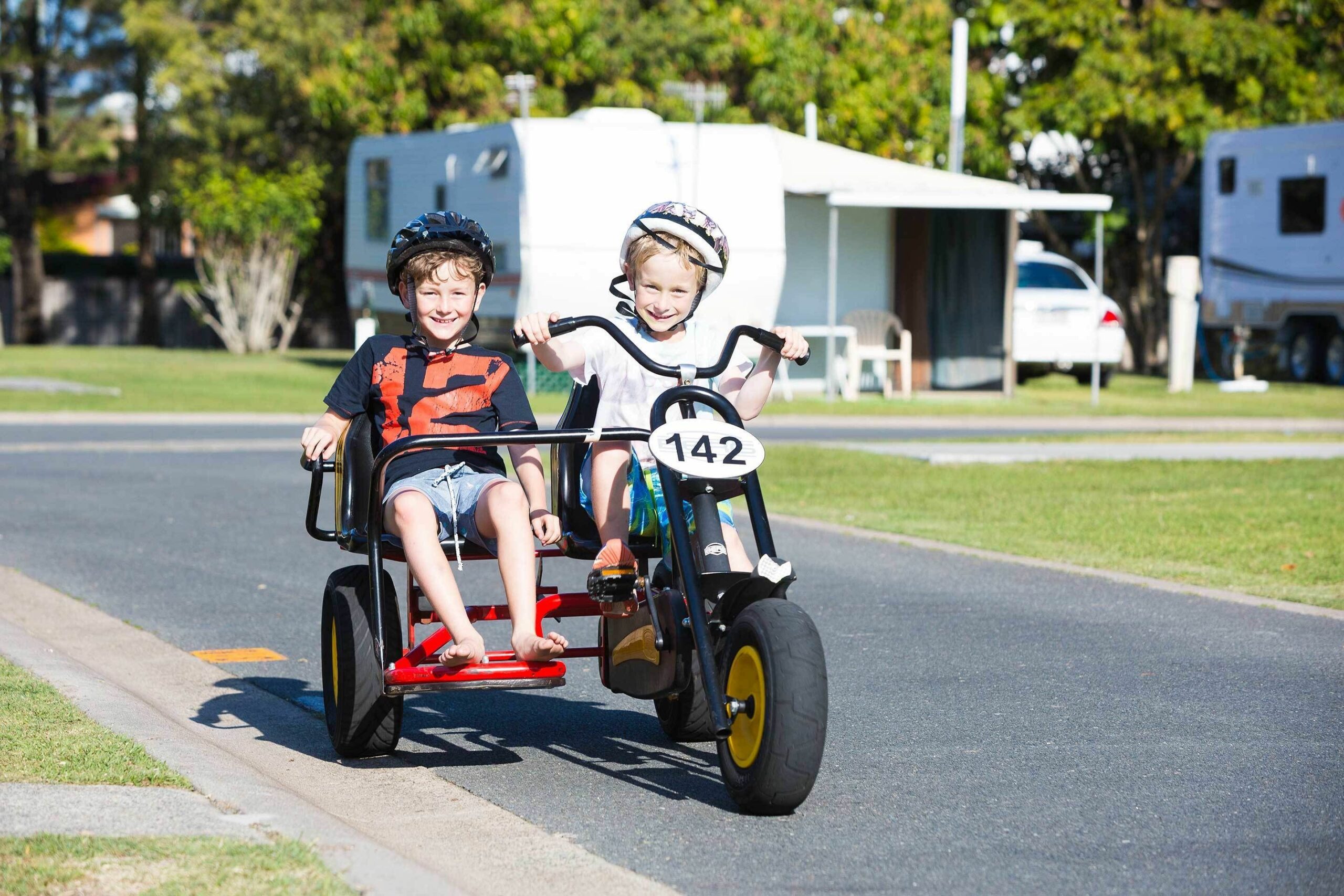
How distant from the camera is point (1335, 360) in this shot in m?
27.9

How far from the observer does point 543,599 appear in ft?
18.2

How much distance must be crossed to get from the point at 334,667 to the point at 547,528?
85 cm

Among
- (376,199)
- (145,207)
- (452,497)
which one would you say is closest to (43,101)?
(145,207)

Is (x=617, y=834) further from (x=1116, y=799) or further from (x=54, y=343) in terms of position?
(x=54, y=343)

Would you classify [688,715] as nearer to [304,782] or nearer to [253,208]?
[304,782]

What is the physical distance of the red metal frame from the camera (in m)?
5.22

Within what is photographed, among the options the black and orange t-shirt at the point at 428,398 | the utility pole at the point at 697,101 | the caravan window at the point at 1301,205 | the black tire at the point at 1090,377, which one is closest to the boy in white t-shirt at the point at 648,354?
the black and orange t-shirt at the point at 428,398

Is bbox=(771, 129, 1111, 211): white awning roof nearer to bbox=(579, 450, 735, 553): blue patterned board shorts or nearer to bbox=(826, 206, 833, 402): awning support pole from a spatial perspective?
bbox=(826, 206, 833, 402): awning support pole

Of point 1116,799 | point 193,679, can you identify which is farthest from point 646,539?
point 193,679

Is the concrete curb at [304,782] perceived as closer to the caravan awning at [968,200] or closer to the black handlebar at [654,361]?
the black handlebar at [654,361]

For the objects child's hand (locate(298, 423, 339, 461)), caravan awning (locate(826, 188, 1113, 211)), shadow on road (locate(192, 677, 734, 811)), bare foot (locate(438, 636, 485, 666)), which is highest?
caravan awning (locate(826, 188, 1113, 211))

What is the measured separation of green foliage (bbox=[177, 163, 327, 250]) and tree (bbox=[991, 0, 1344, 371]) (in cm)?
1276

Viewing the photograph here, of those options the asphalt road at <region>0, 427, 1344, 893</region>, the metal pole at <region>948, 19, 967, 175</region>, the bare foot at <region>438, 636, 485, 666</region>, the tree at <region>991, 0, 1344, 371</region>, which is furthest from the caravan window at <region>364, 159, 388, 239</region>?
the bare foot at <region>438, 636, 485, 666</region>

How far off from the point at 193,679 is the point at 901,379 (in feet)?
64.0
